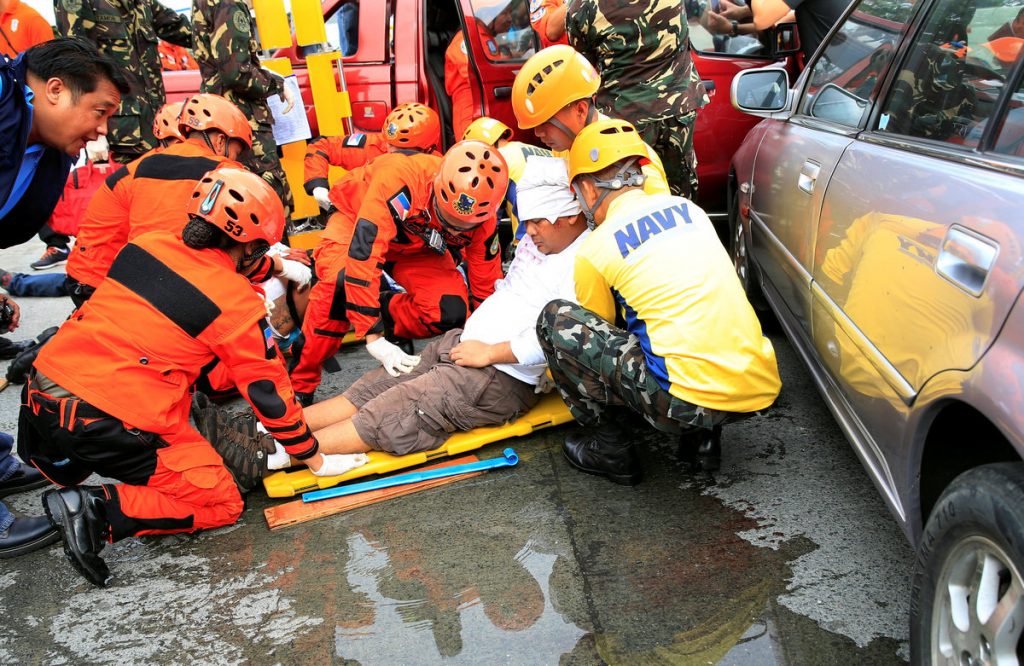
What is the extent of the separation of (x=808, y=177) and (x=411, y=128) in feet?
7.45

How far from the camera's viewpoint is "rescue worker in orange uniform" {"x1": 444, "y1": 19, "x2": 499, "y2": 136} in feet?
16.6

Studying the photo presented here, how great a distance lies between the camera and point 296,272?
155 inches

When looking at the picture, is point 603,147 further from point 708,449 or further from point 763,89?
point 708,449

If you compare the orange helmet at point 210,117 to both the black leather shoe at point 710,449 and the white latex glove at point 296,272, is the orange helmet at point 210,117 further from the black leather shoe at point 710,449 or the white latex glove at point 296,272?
the black leather shoe at point 710,449

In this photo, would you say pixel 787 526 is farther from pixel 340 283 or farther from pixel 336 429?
pixel 340 283

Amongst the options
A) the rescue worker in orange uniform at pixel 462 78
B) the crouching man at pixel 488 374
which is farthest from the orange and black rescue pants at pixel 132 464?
the rescue worker in orange uniform at pixel 462 78

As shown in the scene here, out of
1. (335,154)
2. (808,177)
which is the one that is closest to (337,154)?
(335,154)

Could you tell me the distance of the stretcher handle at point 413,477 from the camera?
118 inches

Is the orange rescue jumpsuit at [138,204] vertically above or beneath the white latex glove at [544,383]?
above

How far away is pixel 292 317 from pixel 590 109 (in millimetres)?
1966

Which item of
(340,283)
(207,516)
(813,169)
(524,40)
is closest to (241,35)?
(524,40)

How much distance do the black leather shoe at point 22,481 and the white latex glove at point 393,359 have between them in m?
1.53

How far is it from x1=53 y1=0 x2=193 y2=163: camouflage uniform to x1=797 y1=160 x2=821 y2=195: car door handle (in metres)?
4.37

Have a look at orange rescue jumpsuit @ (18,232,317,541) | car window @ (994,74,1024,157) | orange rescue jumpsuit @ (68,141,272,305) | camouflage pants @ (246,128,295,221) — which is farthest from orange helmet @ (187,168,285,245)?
camouflage pants @ (246,128,295,221)
